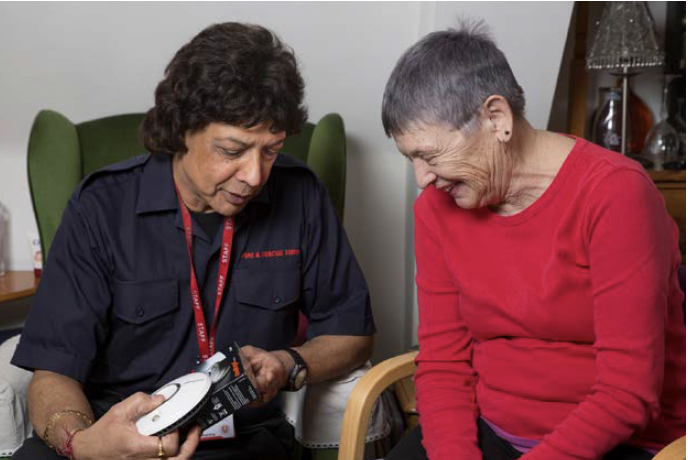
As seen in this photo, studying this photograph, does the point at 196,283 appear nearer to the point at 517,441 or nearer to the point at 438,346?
the point at 438,346

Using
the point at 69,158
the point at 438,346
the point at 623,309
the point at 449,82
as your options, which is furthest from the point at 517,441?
the point at 69,158

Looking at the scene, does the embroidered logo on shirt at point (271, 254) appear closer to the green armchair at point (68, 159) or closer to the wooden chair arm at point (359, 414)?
the wooden chair arm at point (359, 414)

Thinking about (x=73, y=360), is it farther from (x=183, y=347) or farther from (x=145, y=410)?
(x=145, y=410)

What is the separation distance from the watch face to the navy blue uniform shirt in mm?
138

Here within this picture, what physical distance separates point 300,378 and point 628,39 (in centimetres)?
162

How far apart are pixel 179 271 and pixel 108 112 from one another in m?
1.08

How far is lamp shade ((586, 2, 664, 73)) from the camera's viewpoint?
2494 millimetres

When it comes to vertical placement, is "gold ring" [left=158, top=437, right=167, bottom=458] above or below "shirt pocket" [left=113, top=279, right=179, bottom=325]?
below

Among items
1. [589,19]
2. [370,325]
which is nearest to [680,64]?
[589,19]

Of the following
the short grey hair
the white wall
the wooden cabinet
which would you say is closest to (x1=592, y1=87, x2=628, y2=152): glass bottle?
the wooden cabinet

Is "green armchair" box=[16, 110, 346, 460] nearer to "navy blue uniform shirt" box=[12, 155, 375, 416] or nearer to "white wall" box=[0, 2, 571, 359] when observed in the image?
"white wall" box=[0, 2, 571, 359]

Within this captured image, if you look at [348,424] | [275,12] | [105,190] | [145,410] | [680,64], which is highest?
[275,12]

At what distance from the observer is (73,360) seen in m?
1.53

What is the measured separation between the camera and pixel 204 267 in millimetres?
1642
